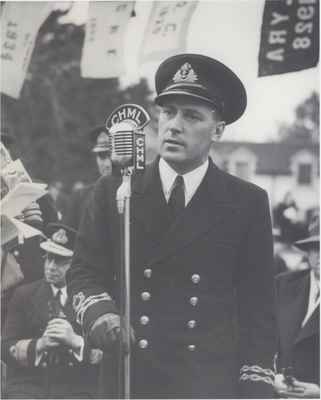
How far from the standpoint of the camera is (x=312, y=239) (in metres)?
2.65

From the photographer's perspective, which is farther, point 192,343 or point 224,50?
point 224,50

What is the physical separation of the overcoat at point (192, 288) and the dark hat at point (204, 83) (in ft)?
0.86

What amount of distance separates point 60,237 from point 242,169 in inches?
31.8

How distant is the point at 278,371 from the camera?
2.52 meters

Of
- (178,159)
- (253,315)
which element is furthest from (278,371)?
(178,159)

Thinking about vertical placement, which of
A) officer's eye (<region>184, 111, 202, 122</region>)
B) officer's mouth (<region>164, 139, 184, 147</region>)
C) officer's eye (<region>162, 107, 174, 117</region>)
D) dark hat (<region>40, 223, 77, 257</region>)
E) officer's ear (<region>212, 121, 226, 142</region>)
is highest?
officer's eye (<region>162, 107, 174, 117</region>)

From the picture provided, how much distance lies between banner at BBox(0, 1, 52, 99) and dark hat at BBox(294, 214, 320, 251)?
1.41m

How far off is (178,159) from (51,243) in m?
0.67

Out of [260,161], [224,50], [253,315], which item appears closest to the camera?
[253,315]

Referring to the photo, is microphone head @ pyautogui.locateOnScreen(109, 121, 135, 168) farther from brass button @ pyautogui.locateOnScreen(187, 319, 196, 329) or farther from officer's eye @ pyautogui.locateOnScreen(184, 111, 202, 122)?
brass button @ pyautogui.locateOnScreen(187, 319, 196, 329)

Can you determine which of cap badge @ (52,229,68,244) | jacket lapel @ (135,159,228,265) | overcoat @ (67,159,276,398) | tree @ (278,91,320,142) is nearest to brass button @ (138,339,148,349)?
overcoat @ (67,159,276,398)

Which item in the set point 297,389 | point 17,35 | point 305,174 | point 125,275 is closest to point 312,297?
point 297,389

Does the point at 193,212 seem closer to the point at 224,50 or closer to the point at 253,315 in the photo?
the point at 253,315

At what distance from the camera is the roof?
2520 millimetres
